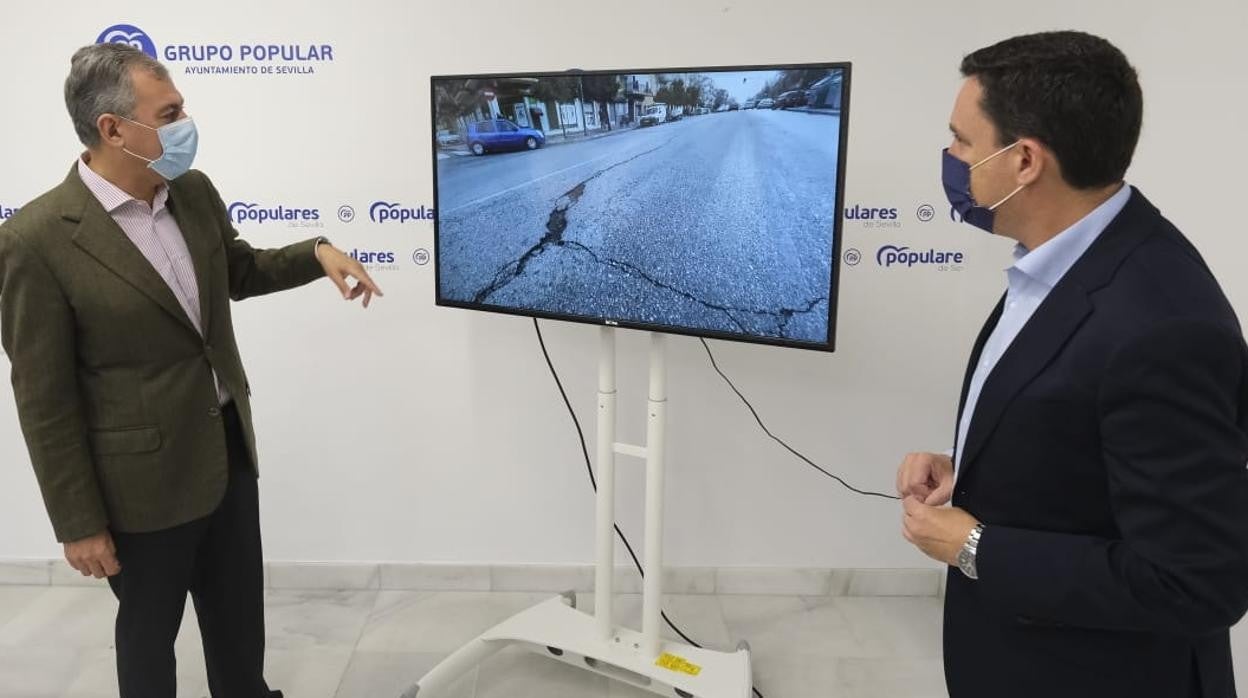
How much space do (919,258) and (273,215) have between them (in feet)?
6.87

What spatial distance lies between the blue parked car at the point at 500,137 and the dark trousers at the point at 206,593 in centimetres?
87

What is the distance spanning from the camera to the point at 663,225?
6.23ft

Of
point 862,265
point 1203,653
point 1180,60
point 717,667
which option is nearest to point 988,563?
point 1203,653

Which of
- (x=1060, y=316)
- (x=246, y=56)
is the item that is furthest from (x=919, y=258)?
(x=246, y=56)

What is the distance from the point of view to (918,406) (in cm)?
276

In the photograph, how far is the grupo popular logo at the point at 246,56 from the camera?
2.52 m

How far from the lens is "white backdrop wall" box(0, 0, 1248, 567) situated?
246cm

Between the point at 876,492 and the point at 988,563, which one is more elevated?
the point at 988,563

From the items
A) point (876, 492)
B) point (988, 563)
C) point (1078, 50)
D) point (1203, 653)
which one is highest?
point (1078, 50)

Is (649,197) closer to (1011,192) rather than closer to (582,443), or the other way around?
(1011,192)

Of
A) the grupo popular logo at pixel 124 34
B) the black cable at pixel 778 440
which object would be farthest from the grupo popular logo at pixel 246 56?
the black cable at pixel 778 440

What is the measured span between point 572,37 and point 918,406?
5.43 ft

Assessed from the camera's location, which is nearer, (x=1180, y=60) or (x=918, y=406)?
(x=1180, y=60)

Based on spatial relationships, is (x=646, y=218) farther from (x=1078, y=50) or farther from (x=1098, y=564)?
(x=1098, y=564)
